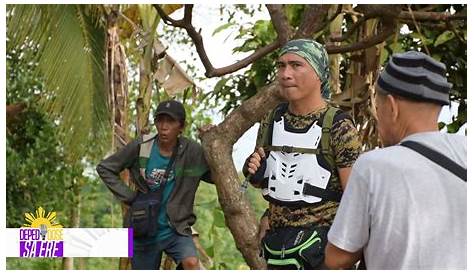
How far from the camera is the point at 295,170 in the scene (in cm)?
311

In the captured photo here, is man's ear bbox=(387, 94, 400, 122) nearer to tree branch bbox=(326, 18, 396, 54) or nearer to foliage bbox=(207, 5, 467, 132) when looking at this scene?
tree branch bbox=(326, 18, 396, 54)

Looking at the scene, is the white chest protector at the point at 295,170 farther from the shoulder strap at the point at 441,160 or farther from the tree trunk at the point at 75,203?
the tree trunk at the point at 75,203

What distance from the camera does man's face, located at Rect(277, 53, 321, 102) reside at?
3186 millimetres

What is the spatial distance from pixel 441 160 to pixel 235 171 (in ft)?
7.12

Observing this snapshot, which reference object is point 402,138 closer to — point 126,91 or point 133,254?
point 133,254

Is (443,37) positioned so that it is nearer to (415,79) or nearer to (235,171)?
(235,171)

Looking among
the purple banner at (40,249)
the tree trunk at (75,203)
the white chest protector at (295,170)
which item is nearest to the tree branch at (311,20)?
the white chest protector at (295,170)

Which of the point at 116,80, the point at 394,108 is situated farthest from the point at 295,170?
the point at 116,80

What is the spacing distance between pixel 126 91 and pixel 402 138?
427 cm

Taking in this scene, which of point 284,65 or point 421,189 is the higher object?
point 284,65

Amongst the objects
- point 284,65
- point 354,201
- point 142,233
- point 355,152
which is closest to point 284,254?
point 355,152

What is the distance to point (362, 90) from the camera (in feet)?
18.9

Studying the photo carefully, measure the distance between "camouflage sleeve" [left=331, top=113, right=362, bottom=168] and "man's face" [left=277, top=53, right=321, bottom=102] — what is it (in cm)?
16

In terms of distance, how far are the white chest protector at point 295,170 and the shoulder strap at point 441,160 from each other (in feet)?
3.24
